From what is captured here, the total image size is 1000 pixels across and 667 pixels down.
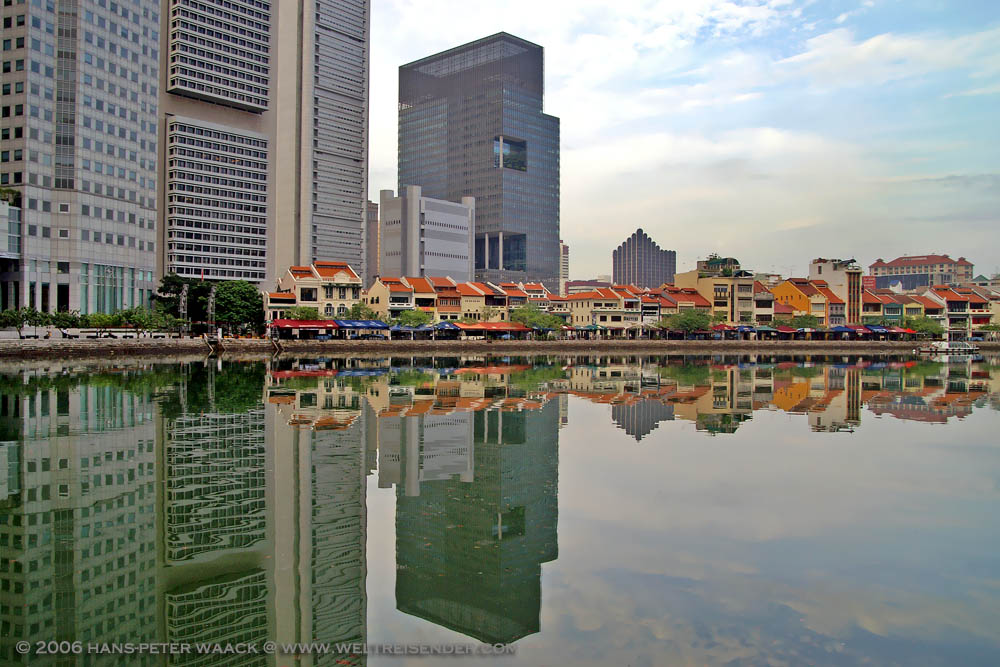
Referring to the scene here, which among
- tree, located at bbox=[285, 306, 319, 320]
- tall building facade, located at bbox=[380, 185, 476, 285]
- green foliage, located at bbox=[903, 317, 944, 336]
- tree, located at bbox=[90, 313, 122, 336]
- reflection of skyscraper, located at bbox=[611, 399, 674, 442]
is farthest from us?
tall building facade, located at bbox=[380, 185, 476, 285]

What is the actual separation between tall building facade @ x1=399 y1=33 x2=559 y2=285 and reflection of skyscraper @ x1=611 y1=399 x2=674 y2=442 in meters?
125

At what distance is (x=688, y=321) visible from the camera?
3629 inches

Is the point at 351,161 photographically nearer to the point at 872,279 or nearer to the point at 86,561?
the point at 86,561

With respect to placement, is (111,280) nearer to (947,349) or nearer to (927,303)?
(947,349)

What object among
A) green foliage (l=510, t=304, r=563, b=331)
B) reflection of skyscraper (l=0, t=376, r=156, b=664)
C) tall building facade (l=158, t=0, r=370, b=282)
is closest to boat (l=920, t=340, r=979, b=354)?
green foliage (l=510, t=304, r=563, b=331)

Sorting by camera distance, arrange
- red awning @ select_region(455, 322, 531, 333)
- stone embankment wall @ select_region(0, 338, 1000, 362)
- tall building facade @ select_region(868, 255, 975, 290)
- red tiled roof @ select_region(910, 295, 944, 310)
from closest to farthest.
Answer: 1. stone embankment wall @ select_region(0, 338, 1000, 362)
2. red awning @ select_region(455, 322, 531, 333)
3. red tiled roof @ select_region(910, 295, 944, 310)
4. tall building facade @ select_region(868, 255, 975, 290)

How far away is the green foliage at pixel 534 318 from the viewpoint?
87.1 m

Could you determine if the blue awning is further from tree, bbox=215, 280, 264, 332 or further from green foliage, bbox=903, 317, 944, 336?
green foliage, bbox=903, 317, 944, 336

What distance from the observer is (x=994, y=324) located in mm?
106688

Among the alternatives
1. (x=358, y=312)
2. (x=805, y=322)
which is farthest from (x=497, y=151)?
(x=358, y=312)

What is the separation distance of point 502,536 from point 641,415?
51.6ft

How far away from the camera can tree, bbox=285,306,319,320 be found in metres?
75.3

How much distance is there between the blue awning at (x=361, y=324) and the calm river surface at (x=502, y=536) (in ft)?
168

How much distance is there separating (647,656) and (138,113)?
8408 centimetres
